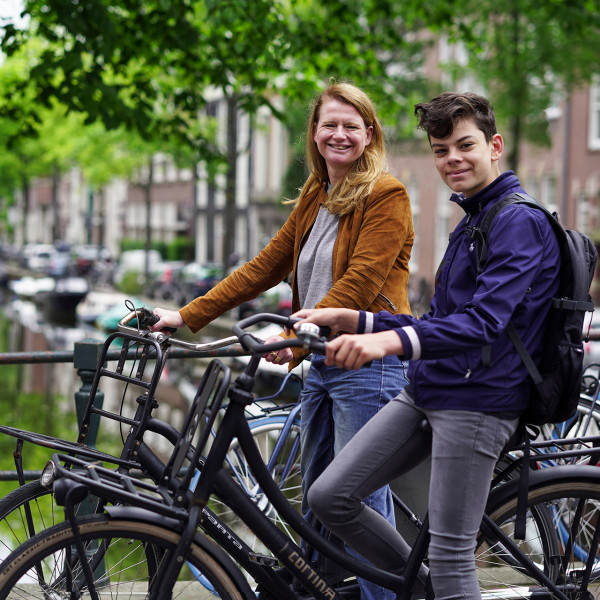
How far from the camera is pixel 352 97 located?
301 centimetres

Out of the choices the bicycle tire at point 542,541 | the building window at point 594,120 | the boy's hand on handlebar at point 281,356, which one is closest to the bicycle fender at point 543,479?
the bicycle tire at point 542,541

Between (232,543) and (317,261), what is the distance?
3.16 ft

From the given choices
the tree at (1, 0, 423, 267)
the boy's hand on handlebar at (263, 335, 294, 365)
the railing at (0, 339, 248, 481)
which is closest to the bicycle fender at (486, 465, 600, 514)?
the boy's hand on handlebar at (263, 335, 294, 365)

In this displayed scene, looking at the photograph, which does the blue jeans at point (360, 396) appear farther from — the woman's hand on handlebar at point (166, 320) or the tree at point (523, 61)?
the tree at point (523, 61)

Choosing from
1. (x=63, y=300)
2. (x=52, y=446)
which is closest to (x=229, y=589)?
(x=52, y=446)

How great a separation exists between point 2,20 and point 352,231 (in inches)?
247

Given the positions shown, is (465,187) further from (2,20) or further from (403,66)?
(403,66)

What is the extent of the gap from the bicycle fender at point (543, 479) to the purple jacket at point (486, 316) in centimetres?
35

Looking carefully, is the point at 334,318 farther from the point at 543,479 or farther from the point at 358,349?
the point at 543,479

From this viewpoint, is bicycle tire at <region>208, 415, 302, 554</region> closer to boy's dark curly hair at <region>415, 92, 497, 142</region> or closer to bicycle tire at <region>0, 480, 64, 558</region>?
bicycle tire at <region>0, 480, 64, 558</region>

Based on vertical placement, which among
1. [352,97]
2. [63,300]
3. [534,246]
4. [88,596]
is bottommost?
[63,300]

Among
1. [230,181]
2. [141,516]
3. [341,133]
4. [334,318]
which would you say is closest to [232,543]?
[141,516]

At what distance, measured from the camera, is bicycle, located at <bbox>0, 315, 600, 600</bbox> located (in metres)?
2.30

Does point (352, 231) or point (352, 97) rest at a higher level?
point (352, 97)
